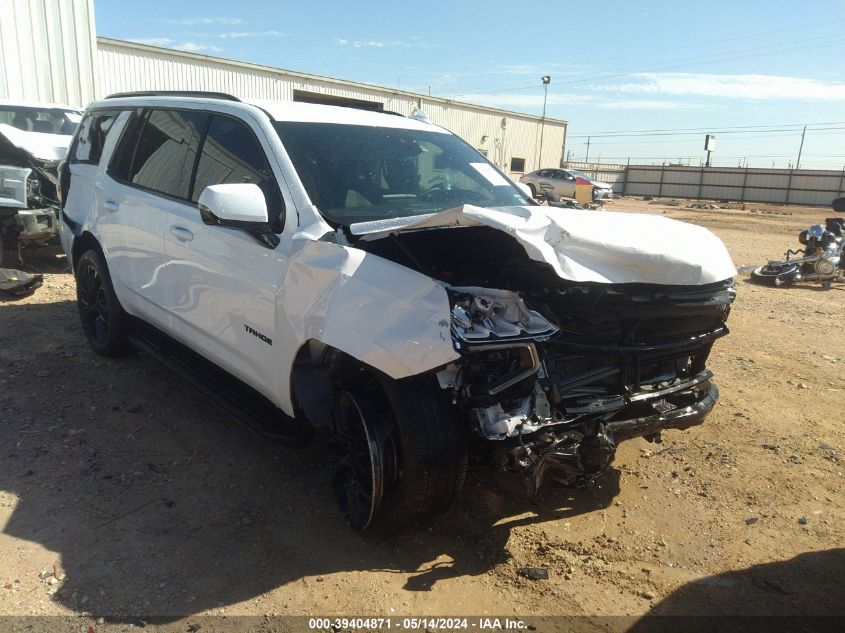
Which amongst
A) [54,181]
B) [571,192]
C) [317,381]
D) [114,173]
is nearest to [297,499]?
[317,381]

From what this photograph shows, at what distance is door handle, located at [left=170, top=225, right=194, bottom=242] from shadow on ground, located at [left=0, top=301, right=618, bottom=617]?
125 centimetres

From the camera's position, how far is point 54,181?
9117mm

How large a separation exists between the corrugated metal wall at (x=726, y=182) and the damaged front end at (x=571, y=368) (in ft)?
133

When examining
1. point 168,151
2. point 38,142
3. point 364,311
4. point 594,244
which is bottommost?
point 364,311

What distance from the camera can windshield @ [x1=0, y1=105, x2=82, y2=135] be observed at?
10.1 m

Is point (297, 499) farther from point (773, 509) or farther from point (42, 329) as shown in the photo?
point (42, 329)

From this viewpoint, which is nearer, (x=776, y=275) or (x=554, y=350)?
(x=554, y=350)

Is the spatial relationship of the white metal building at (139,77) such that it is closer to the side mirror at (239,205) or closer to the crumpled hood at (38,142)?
the side mirror at (239,205)

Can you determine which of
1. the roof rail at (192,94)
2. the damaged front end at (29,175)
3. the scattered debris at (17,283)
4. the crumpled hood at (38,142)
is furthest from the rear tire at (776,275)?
the crumpled hood at (38,142)

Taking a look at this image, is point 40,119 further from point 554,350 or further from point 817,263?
point 817,263

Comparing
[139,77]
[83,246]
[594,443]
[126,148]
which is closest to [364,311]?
[594,443]

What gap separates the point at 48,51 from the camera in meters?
14.0

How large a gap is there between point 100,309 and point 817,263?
9582 millimetres

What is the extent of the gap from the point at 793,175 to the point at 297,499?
145 ft
